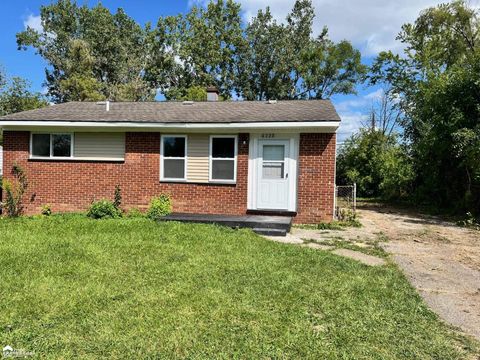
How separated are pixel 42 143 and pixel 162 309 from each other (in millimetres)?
9556

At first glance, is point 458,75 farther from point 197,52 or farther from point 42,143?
point 197,52

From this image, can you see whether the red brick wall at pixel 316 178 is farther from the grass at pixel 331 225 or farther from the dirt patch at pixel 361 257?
the dirt patch at pixel 361 257

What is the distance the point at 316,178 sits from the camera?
10188 mm

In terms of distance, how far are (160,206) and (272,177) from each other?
3.38 metres

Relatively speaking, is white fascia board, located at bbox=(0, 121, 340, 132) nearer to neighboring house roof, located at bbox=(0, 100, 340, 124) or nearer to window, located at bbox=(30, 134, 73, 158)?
neighboring house roof, located at bbox=(0, 100, 340, 124)

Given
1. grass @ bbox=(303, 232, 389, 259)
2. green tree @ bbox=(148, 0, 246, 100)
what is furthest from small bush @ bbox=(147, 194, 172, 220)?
green tree @ bbox=(148, 0, 246, 100)

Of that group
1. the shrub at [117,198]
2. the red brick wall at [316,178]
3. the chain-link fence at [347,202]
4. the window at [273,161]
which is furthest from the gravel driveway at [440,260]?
the shrub at [117,198]

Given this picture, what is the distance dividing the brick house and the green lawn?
12.7 ft

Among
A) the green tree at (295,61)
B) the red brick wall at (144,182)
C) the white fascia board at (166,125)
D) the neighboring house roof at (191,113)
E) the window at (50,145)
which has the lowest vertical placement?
the red brick wall at (144,182)

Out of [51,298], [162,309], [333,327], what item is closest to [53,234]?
[51,298]

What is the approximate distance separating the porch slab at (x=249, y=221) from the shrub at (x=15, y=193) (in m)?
4.99

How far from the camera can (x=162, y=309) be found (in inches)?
155

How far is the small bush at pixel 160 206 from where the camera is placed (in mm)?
10688

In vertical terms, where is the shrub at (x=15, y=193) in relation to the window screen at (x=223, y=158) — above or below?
below
